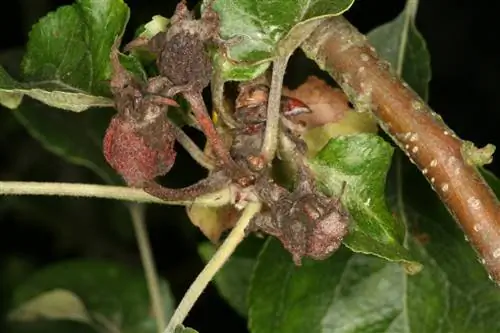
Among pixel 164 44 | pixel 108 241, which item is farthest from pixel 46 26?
pixel 108 241

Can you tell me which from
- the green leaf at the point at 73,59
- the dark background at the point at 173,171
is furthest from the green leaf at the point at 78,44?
the dark background at the point at 173,171

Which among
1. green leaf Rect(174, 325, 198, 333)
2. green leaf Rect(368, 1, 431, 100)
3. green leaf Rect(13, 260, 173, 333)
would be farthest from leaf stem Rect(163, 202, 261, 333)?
green leaf Rect(13, 260, 173, 333)

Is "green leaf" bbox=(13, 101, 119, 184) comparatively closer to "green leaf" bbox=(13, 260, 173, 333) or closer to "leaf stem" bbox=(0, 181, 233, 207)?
"green leaf" bbox=(13, 260, 173, 333)

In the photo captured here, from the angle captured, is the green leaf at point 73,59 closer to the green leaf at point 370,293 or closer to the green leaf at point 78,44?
the green leaf at point 78,44

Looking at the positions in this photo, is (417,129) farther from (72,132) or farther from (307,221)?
(72,132)

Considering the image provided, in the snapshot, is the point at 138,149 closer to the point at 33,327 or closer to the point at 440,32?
the point at 33,327

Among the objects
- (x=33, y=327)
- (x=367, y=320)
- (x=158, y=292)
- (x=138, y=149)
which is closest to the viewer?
(x=138, y=149)

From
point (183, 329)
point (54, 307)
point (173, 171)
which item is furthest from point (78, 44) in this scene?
point (173, 171)
